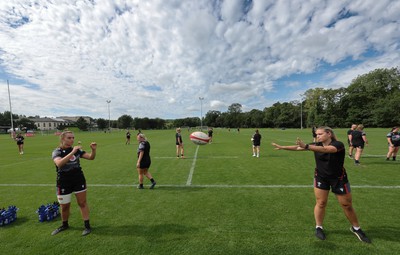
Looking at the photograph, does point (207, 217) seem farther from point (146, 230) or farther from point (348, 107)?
point (348, 107)

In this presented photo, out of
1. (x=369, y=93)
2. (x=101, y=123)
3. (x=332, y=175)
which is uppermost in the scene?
(x=369, y=93)

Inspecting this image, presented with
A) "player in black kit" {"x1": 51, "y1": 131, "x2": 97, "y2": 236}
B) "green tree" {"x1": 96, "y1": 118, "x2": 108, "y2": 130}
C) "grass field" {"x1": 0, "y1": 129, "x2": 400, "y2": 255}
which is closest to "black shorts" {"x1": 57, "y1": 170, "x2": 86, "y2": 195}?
"player in black kit" {"x1": 51, "y1": 131, "x2": 97, "y2": 236}

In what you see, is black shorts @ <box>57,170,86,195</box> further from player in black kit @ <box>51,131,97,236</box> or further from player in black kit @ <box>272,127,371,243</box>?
player in black kit @ <box>272,127,371,243</box>

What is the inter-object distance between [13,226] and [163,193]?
381 centimetres

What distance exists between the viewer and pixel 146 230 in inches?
174

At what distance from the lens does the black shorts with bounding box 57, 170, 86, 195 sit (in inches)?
165

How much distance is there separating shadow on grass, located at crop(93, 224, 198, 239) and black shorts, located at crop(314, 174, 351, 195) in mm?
2753

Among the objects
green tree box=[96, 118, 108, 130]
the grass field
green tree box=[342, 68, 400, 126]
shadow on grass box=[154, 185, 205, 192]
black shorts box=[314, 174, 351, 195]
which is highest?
green tree box=[342, 68, 400, 126]

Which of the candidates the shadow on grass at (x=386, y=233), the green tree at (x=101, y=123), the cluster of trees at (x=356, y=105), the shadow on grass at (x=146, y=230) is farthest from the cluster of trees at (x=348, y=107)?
the shadow on grass at (x=146, y=230)

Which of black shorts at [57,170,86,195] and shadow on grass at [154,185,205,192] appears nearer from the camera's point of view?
black shorts at [57,170,86,195]

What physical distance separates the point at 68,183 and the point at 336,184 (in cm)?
535

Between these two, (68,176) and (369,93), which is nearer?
(68,176)

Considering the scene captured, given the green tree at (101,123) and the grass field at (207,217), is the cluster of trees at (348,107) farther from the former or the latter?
the grass field at (207,217)

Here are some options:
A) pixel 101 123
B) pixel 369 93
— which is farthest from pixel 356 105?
pixel 101 123
